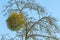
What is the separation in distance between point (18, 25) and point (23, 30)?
40cm

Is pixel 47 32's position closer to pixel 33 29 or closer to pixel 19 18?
pixel 33 29

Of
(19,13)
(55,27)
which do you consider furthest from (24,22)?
(55,27)

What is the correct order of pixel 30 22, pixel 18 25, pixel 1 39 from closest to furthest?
pixel 18 25 → pixel 30 22 → pixel 1 39

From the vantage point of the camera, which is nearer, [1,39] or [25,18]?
[25,18]

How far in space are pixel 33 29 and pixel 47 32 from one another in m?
0.23

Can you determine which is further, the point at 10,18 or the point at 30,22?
the point at 30,22

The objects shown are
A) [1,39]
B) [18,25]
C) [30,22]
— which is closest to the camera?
[18,25]

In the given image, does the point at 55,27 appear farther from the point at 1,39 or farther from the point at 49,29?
the point at 1,39

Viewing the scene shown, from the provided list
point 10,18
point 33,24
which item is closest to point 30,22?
point 33,24

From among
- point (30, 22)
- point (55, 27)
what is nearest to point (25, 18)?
point (30, 22)

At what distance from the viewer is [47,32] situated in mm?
5914

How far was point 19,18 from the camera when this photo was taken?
218 inches

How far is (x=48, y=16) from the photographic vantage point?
596cm

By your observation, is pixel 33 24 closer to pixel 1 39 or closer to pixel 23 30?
pixel 23 30
